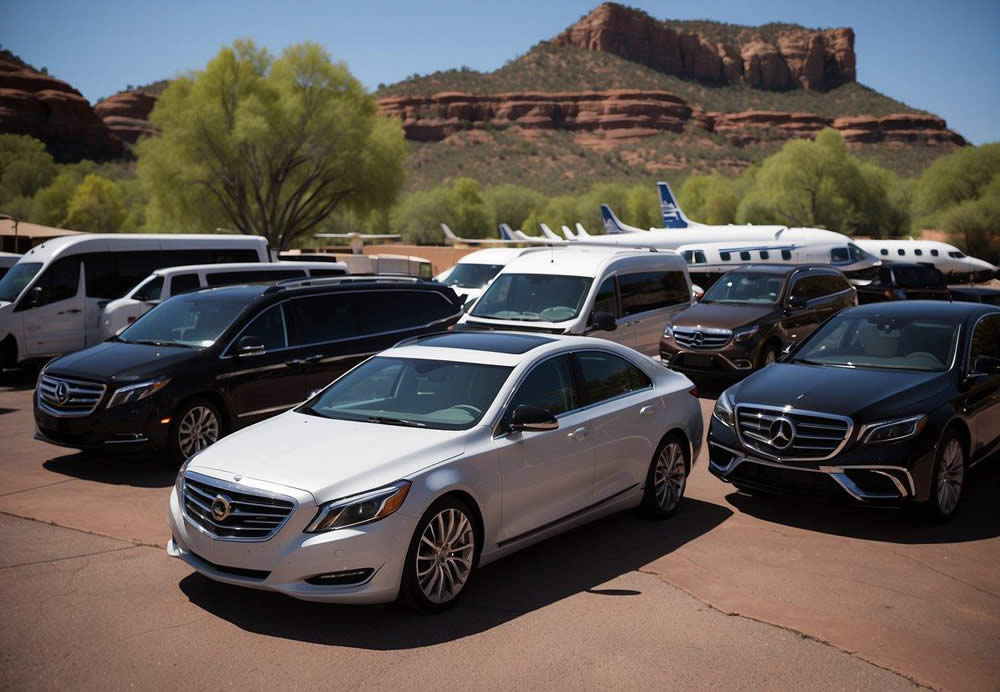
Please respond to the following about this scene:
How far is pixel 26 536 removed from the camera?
23.1 feet

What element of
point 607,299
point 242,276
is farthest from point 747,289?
point 242,276

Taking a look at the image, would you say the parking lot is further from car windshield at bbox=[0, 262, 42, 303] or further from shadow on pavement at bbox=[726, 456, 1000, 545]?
car windshield at bbox=[0, 262, 42, 303]

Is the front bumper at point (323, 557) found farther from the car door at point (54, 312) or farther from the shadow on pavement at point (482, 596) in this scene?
the car door at point (54, 312)

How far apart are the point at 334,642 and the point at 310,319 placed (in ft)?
19.6

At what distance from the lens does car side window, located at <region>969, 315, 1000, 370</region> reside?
8.43m

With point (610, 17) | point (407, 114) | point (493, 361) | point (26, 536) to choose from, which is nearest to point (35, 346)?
point (26, 536)

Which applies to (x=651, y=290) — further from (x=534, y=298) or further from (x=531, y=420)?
(x=531, y=420)

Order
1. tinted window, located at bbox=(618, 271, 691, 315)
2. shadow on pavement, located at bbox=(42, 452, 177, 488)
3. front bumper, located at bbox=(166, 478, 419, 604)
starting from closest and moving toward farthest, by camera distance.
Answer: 1. front bumper, located at bbox=(166, 478, 419, 604)
2. shadow on pavement, located at bbox=(42, 452, 177, 488)
3. tinted window, located at bbox=(618, 271, 691, 315)

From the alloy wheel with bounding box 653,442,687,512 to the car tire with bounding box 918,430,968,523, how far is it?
6.02 feet

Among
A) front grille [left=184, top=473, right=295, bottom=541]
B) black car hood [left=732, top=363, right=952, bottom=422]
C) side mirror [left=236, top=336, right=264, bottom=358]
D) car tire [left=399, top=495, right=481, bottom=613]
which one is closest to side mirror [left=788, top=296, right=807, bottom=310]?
black car hood [left=732, top=363, right=952, bottom=422]

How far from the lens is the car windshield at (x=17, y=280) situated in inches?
638

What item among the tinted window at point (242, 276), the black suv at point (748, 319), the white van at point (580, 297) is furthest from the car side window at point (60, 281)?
the black suv at point (748, 319)

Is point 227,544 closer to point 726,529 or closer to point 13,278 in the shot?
point 726,529

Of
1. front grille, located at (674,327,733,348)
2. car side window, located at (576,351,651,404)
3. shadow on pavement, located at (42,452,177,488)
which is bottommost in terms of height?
shadow on pavement, located at (42,452,177,488)
